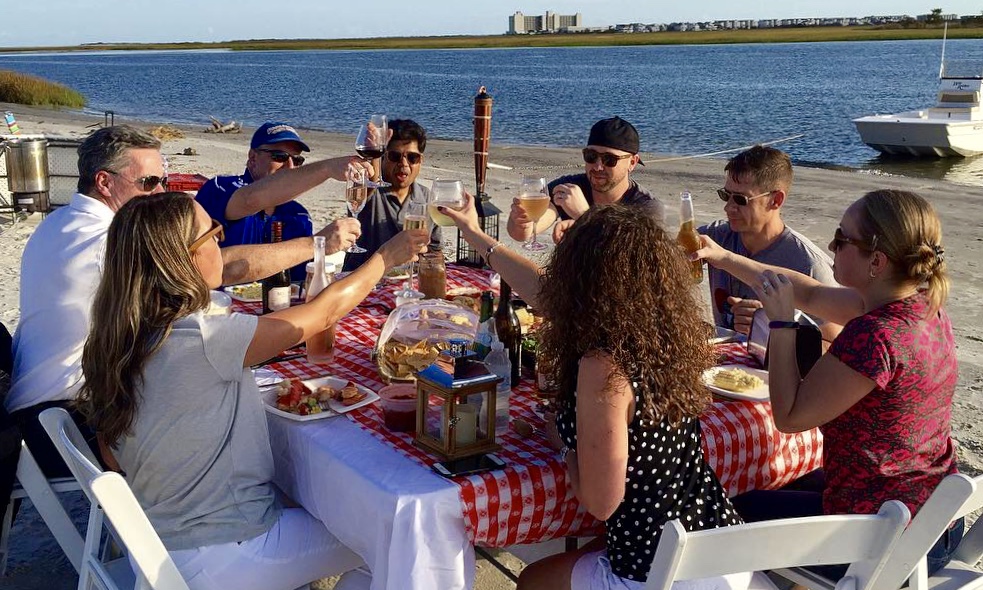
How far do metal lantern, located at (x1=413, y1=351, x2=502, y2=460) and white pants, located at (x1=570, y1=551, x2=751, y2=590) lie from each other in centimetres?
42

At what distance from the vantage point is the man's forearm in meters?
3.73

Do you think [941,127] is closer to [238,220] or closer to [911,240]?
[238,220]

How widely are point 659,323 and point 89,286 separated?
2050 mm

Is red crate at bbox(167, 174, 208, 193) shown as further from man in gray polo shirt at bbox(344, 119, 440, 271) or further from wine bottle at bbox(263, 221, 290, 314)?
wine bottle at bbox(263, 221, 290, 314)

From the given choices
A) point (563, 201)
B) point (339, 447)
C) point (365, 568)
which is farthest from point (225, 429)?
point (563, 201)

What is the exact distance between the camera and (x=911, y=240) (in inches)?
101

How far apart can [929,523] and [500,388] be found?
1.16 metres

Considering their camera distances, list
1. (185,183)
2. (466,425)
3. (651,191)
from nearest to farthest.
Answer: (466,425) → (185,183) → (651,191)

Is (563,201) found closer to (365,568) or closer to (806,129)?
(365,568)

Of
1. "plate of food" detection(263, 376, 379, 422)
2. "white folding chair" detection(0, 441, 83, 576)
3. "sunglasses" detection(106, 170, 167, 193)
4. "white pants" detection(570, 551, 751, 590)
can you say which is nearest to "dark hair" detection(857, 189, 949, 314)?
"white pants" detection(570, 551, 751, 590)

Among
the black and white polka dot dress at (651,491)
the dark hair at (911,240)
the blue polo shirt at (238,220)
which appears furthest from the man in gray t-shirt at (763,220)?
the blue polo shirt at (238,220)

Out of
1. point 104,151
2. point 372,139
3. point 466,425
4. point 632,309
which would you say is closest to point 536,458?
point 466,425

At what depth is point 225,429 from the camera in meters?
2.46

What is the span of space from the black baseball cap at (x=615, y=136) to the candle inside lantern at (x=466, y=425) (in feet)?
8.86
